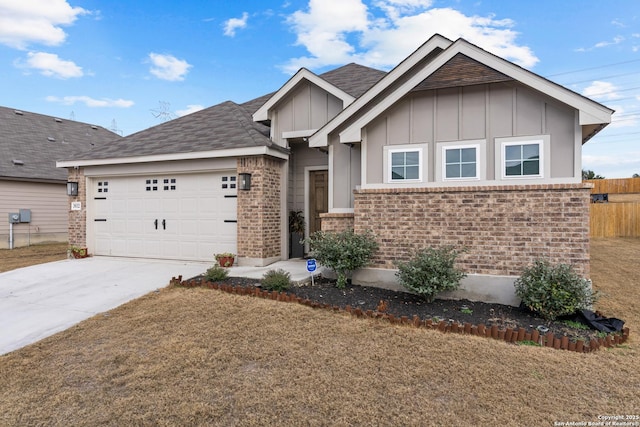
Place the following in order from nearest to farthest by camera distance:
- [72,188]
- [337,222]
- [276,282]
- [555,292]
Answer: [555,292] < [276,282] < [337,222] < [72,188]

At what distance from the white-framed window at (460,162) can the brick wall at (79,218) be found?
9507mm

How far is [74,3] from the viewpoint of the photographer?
35.3 feet

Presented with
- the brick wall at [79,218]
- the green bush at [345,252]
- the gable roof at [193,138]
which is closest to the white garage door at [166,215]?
the brick wall at [79,218]

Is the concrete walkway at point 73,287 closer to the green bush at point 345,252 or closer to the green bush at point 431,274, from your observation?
the green bush at point 345,252

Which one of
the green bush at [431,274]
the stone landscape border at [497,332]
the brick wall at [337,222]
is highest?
the brick wall at [337,222]

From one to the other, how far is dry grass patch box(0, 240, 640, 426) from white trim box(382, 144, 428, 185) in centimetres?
272

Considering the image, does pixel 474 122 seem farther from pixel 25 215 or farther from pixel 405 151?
pixel 25 215

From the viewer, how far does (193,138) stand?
9.27m

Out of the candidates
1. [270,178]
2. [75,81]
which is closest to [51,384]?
[270,178]

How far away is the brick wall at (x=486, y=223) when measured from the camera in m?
5.38

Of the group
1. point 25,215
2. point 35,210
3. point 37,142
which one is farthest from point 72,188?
point 37,142

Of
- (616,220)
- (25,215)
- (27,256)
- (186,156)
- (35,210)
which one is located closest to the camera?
(186,156)

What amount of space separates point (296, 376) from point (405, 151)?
4449 millimetres

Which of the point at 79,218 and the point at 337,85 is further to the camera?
the point at 79,218
